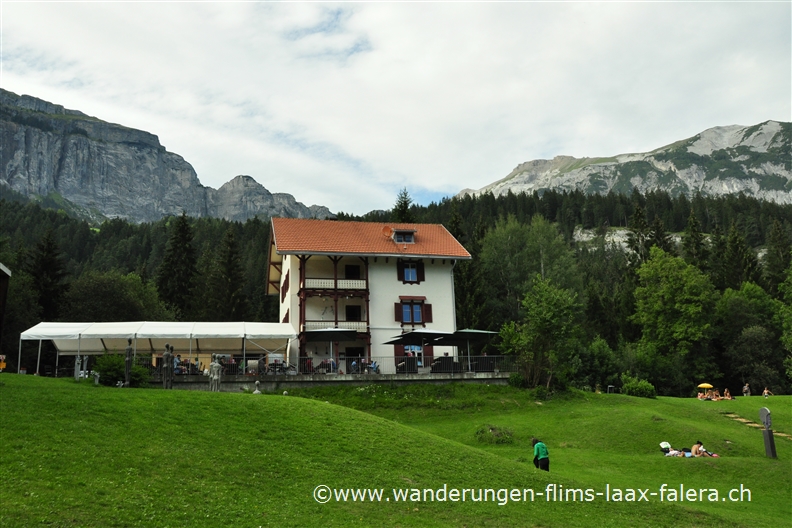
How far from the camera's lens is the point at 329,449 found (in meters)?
18.5

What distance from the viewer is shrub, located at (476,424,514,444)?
26.9 metres

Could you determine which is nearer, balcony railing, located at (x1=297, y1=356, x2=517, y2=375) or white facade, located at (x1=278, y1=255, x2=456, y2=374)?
balcony railing, located at (x1=297, y1=356, x2=517, y2=375)

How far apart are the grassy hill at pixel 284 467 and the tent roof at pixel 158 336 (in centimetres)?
1166

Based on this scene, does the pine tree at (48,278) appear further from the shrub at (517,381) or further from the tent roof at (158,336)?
the shrub at (517,381)

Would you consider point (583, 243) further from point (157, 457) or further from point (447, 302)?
point (157, 457)

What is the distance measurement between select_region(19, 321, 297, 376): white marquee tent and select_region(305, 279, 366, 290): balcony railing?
3577 mm

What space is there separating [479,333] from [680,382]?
26.6 metres

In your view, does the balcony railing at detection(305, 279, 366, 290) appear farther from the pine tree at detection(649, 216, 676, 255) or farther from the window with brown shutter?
the pine tree at detection(649, 216, 676, 255)

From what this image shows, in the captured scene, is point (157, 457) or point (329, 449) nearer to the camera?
point (157, 457)

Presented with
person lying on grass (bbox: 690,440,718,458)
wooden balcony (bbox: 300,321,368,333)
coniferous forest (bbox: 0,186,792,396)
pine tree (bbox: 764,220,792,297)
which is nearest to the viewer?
person lying on grass (bbox: 690,440,718,458)

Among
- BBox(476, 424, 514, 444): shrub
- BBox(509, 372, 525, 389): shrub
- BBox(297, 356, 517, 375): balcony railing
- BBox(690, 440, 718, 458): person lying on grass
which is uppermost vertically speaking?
BBox(297, 356, 517, 375): balcony railing

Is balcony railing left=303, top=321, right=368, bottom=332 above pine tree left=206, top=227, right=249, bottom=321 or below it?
below

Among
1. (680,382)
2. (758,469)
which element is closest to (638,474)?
(758,469)

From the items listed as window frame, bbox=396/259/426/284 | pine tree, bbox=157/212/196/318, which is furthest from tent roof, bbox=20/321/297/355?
pine tree, bbox=157/212/196/318
